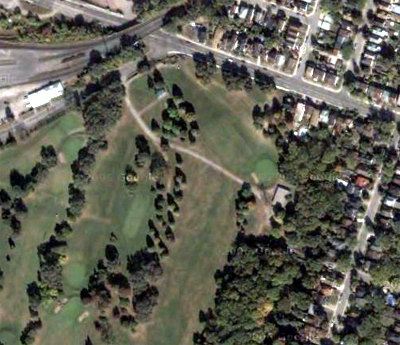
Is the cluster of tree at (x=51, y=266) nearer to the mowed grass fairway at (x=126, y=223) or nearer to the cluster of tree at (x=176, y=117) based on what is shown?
the mowed grass fairway at (x=126, y=223)

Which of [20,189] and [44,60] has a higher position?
[44,60]

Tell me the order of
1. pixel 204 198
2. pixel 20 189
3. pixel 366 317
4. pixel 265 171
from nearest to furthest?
pixel 20 189, pixel 366 317, pixel 204 198, pixel 265 171

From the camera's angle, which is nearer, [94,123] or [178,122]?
[94,123]

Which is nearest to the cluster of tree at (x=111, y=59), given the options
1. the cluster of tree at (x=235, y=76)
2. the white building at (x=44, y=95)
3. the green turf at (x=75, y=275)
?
the white building at (x=44, y=95)

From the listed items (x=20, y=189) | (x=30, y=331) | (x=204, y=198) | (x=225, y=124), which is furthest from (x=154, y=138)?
(x=30, y=331)

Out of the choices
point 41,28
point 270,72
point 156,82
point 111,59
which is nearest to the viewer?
point 111,59

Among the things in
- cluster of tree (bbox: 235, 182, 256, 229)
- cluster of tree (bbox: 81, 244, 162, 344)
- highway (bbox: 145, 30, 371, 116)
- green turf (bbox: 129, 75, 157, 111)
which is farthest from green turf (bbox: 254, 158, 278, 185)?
cluster of tree (bbox: 81, 244, 162, 344)

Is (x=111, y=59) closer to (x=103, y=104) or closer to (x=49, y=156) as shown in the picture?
(x=103, y=104)
